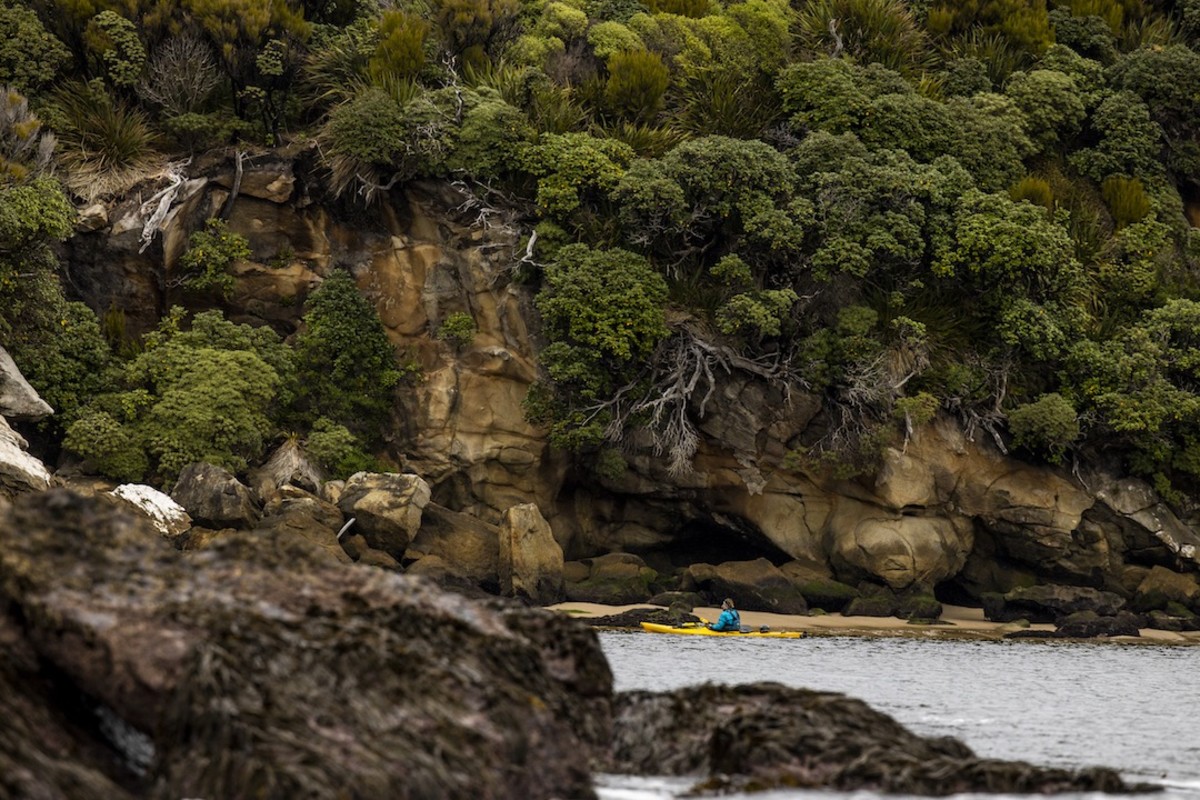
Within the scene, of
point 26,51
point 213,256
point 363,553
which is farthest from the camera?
point 26,51

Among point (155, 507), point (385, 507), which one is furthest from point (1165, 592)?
point (155, 507)

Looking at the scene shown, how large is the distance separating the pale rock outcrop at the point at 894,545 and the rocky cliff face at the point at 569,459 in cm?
4

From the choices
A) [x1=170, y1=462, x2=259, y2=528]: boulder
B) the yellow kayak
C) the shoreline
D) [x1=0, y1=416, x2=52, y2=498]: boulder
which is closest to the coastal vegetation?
[x1=170, y1=462, x2=259, y2=528]: boulder

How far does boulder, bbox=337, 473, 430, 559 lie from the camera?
34031 mm

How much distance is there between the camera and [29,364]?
35.0m

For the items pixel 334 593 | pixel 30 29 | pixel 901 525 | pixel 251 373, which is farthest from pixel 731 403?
pixel 334 593

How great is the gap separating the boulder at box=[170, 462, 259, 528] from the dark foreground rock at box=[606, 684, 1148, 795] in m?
21.1

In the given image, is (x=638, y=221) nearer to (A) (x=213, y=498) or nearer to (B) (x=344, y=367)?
(B) (x=344, y=367)

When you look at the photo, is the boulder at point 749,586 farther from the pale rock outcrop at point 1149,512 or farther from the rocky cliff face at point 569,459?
the pale rock outcrop at point 1149,512

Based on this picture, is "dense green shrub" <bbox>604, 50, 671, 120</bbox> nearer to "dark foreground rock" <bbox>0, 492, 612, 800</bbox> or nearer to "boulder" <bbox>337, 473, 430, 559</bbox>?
"boulder" <bbox>337, 473, 430, 559</bbox>

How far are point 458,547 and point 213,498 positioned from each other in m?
5.32

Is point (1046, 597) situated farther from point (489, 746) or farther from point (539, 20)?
point (489, 746)

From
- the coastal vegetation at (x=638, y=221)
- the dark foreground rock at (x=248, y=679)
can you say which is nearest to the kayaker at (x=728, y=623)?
the coastal vegetation at (x=638, y=221)

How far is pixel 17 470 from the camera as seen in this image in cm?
3117
